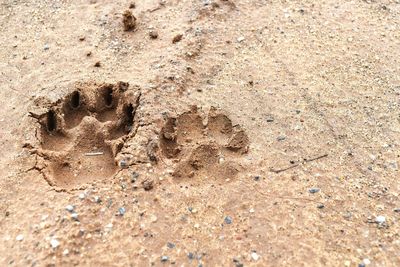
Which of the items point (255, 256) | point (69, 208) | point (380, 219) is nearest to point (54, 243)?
point (69, 208)

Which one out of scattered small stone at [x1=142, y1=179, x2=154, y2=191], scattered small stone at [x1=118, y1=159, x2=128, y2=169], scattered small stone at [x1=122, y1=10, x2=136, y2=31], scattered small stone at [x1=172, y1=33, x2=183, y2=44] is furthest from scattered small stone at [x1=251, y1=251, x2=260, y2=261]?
scattered small stone at [x1=122, y1=10, x2=136, y2=31]

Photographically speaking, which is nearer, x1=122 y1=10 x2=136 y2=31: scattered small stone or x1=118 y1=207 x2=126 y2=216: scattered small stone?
x1=118 y1=207 x2=126 y2=216: scattered small stone

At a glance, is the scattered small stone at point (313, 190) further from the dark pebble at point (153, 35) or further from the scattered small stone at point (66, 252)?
the dark pebble at point (153, 35)

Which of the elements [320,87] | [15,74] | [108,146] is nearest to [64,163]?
[108,146]

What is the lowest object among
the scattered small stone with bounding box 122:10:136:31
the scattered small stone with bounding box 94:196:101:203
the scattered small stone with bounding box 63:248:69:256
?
the scattered small stone with bounding box 63:248:69:256

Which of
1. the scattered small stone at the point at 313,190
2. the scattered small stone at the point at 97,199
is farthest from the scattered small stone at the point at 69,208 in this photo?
the scattered small stone at the point at 313,190

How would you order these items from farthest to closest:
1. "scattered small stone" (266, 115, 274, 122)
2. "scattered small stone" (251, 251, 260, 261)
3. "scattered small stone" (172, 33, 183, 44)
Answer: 1. "scattered small stone" (172, 33, 183, 44)
2. "scattered small stone" (266, 115, 274, 122)
3. "scattered small stone" (251, 251, 260, 261)

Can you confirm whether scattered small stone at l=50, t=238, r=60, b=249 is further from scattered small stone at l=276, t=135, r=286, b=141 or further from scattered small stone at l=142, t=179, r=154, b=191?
scattered small stone at l=276, t=135, r=286, b=141

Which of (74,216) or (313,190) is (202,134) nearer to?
(313,190)
